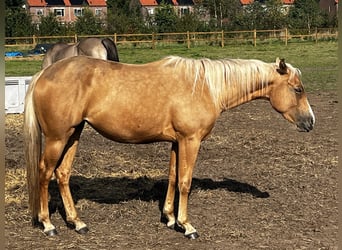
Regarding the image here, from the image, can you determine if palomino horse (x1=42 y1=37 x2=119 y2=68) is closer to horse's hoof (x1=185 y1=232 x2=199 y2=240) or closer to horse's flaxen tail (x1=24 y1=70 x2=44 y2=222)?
horse's flaxen tail (x1=24 y1=70 x2=44 y2=222)

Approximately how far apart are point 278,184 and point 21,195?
281 centimetres

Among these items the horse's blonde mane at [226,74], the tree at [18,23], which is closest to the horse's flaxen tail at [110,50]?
the horse's blonde mane at [226,74]

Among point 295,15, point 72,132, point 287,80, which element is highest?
point 295,15

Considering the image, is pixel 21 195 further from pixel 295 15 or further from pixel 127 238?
pixel 295 15

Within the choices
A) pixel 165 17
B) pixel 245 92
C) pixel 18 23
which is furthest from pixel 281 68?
pixel 165 17

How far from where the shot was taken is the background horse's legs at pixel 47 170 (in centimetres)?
384

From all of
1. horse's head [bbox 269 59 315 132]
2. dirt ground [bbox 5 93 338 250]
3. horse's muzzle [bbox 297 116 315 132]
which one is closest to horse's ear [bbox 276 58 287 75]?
horse's head [bbox 269 59 315 132]

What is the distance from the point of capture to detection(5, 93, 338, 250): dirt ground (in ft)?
12.9

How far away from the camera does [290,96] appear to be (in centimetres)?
418

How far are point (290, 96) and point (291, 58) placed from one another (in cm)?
1932

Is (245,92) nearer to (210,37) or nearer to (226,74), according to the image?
(226,74)

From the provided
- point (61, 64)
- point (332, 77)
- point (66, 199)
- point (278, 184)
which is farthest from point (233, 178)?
point (332, 77)

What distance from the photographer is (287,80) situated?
414 cm

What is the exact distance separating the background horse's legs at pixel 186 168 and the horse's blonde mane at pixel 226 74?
1.36ft
